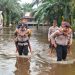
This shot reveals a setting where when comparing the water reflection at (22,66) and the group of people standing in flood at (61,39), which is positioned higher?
the group of people standing in flood at (61,39)

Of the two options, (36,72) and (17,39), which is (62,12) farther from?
(36,72)

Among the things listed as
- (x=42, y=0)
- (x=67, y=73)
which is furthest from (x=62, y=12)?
(x=67, y=73)

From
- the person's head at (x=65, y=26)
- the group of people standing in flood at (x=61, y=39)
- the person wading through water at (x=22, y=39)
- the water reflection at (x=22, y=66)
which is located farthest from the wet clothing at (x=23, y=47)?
the person's head at (x=65, y=26)

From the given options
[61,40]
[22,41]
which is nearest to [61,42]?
[61,40]

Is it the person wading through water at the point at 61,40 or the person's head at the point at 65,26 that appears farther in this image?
the person wading through water at the point at 61,40

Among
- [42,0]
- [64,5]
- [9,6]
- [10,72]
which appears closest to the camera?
[10,72]

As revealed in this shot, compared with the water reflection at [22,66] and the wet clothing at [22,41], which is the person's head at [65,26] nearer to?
the water reflection at [22,66]

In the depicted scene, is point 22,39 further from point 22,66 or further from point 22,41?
point 22,66

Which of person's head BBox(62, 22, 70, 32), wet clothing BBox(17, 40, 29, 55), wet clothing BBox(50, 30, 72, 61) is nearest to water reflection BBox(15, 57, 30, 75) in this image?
wet clothing BBox(17, 40, 29, 55)

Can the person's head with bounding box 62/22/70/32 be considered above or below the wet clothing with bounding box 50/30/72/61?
above

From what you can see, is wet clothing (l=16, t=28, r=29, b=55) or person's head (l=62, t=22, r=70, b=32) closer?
person's head (l=62, t=22, r=70, b=32)

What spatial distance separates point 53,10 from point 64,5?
7.92 ft

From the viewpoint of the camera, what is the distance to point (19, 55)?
534 inches

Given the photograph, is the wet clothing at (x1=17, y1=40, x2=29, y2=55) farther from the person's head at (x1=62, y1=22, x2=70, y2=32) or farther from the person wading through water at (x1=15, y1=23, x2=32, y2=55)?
the person's head at (x1=62, y1=22, x2=70, y2=32)
